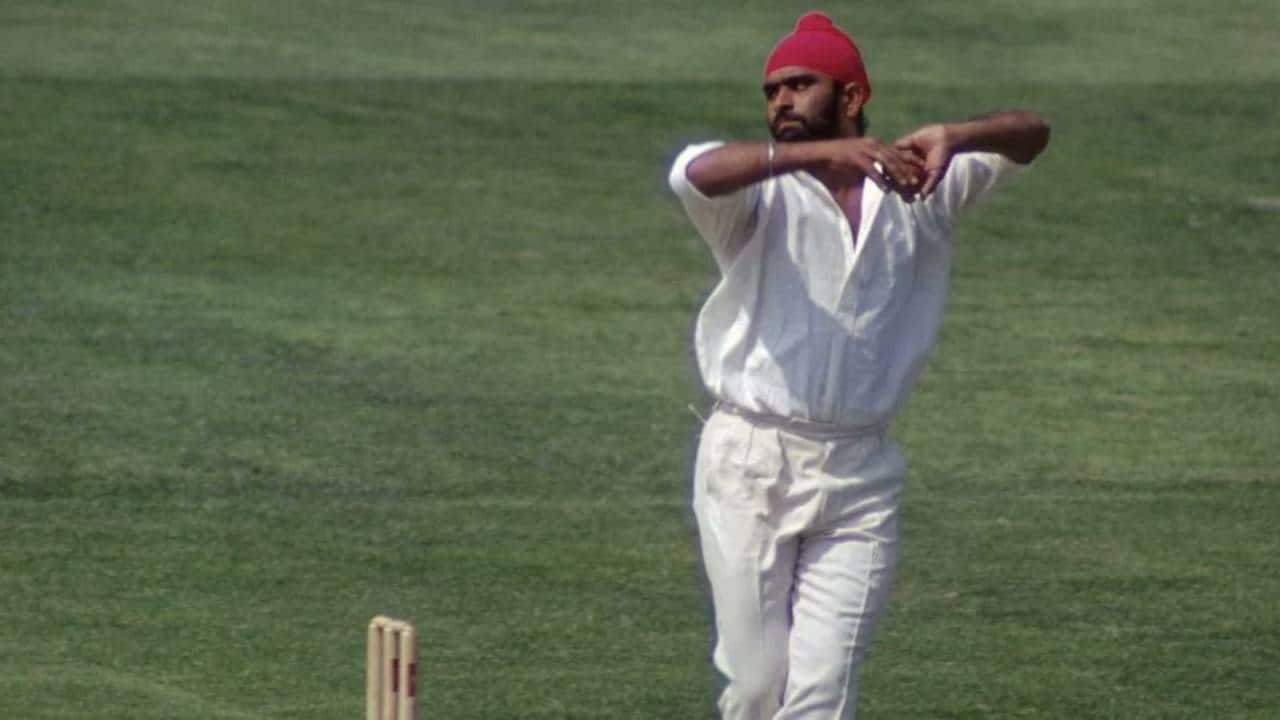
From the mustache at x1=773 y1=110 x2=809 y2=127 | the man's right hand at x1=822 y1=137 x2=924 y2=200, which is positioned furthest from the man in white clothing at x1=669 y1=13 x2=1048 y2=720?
the man's right hand at x1=822 y1=137 x2=924 y2=200

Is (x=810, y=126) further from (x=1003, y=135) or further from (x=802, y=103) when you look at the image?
(x=1003, y=135)

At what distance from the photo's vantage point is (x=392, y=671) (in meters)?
5.25

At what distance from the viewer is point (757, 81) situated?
55.5 feet

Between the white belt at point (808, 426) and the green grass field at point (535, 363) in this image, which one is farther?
the green grass field at point (535, 363)

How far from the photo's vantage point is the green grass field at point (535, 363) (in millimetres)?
7930

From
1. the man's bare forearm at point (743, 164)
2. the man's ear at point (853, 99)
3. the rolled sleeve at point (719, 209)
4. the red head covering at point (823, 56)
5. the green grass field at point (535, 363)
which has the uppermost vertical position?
the red head covering at point (823, 56)

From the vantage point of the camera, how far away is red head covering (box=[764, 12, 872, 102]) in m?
5.47

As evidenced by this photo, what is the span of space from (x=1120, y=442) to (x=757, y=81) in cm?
678

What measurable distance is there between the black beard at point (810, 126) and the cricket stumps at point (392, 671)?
1.29m

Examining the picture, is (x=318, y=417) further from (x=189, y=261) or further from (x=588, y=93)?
(x=588, y=93)

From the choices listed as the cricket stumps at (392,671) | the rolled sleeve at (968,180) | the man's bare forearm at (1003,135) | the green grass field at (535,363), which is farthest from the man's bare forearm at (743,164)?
the green grass field at (535,363)

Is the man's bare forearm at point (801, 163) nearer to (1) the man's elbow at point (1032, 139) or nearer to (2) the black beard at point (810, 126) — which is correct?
(2) the black beard at point (810, 126)

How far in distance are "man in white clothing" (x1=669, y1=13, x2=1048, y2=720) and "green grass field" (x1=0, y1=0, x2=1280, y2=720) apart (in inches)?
70.5

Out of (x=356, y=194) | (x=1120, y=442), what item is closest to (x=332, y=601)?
(x=1120, y=442)
